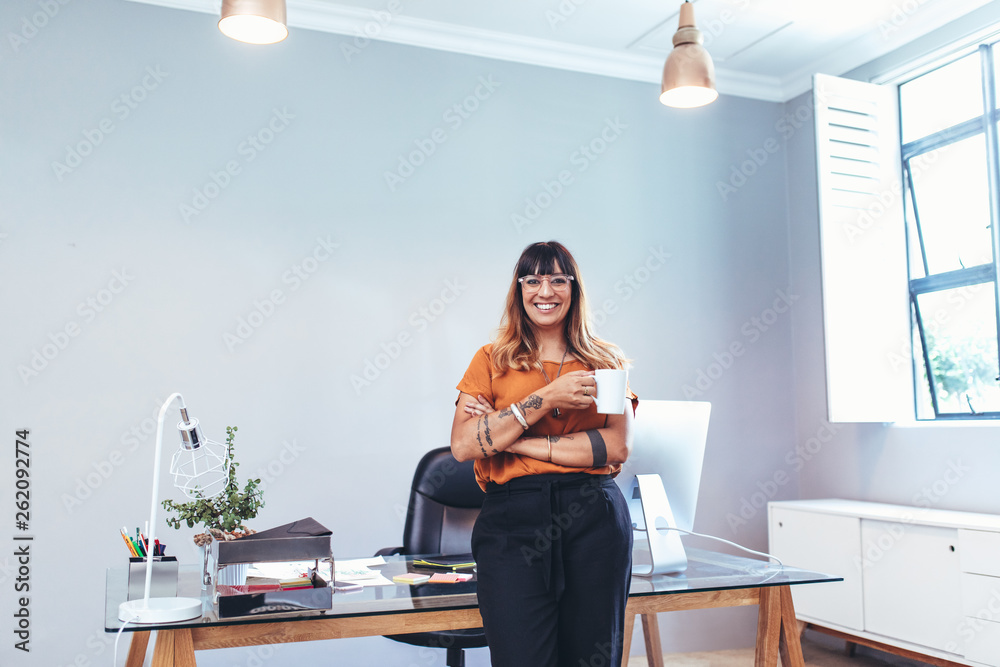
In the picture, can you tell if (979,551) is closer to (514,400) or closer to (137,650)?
(514,400)

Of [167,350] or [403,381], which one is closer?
[167,350]

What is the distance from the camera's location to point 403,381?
12.1 feet

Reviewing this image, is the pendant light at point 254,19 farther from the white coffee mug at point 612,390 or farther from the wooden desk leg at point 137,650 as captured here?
the wooden desk leg at point 137,650

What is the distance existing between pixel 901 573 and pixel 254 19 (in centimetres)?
315

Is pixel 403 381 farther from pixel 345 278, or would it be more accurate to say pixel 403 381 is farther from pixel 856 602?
pixel 856 602

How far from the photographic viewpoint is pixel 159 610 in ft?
5.31

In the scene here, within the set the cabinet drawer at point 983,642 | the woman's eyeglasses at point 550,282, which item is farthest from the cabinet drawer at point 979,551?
the woman's eyeglasses at point 550,282

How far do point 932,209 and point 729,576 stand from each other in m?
2.63

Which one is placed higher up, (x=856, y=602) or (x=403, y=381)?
(x=403, y=381)

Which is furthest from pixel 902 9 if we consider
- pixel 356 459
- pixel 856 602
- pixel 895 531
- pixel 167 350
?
pixel 167 350

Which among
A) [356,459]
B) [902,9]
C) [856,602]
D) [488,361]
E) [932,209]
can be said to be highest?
[902,9]

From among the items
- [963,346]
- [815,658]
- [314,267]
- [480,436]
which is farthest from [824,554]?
[314,267]

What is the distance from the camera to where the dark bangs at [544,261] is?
1.94 m

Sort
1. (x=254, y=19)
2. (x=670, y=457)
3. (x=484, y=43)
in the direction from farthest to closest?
(x=484, y=43) → (x=670, y=457) → (x=254, y=19)
